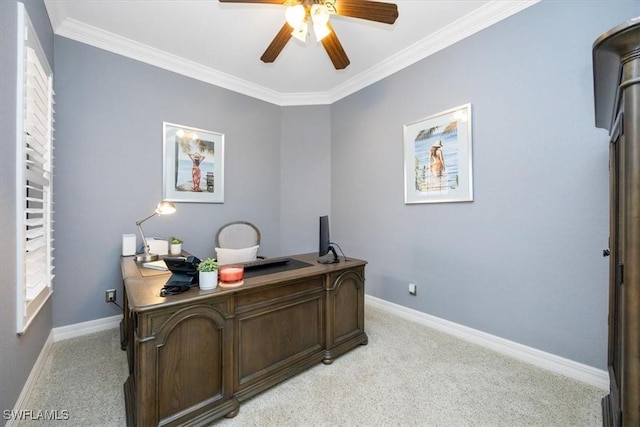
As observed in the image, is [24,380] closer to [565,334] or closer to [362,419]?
[362,419]

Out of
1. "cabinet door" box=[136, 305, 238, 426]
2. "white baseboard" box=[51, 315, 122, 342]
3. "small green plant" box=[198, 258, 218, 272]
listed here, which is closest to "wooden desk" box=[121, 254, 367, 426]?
"cabinet door" box=[136, 305, 238, 426]

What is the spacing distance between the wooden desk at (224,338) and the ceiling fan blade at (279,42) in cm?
173

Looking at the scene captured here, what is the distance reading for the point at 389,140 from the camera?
10.2 feet

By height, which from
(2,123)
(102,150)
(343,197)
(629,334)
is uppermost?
(102,150)

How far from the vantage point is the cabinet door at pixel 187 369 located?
4.11ft

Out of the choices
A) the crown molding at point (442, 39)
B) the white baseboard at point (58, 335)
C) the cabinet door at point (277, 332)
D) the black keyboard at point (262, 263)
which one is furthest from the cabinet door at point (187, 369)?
the crown molding at point (442, 39)

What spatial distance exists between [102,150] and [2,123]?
138cm

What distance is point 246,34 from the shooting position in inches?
103

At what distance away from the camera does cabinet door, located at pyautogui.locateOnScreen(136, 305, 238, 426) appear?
125 cm

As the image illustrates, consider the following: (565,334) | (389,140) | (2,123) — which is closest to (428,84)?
(389,140)

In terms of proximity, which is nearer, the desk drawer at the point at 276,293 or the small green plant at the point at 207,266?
the small green plant at the point at 207,266

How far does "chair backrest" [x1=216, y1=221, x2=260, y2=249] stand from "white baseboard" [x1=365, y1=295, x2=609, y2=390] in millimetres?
1853

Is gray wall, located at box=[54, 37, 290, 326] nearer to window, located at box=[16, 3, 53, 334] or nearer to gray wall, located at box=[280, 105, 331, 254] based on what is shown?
window, located at box=[16, 3, 53, 334]

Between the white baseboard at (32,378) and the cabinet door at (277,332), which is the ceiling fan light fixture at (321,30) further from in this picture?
the white baseboard at (32,378)
